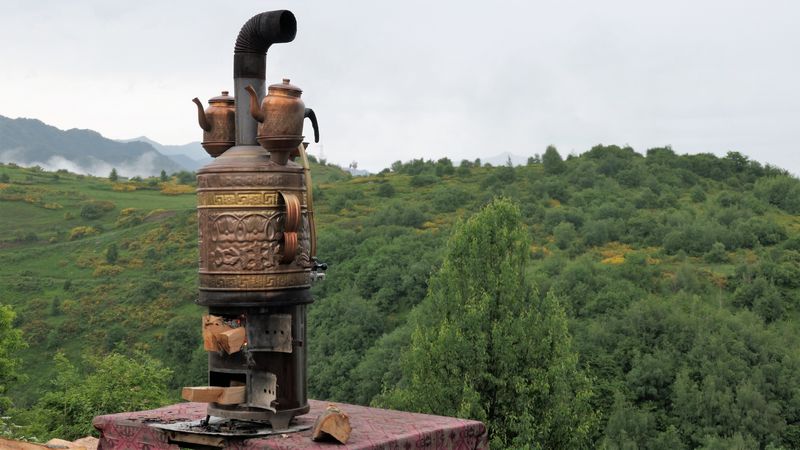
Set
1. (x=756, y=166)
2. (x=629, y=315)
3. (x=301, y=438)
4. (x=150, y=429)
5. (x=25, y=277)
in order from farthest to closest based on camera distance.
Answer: (x=756, y=166) → (x=25, y=277) → (x=629, y=315) → (x=150, y=429) → (x=301, y=438)

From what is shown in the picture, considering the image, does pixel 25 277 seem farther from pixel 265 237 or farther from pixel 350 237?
→ pixel 265 237

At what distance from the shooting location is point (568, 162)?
255 ft

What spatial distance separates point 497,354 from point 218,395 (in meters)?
8.89

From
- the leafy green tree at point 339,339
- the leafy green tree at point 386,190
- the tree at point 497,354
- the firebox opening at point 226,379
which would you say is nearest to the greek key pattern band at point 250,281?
the firebox opening at point 226,379

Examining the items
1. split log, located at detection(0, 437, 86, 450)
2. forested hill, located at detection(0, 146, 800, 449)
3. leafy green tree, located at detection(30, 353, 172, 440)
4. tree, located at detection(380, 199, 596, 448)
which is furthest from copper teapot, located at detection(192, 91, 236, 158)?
leafy green tree, located at detection(30, 353, 172, 440)

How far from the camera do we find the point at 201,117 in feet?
23.6

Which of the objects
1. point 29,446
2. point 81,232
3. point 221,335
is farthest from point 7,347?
point 81,232

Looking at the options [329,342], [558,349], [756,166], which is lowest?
[329,342]

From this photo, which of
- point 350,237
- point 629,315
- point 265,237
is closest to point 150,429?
point 265,237

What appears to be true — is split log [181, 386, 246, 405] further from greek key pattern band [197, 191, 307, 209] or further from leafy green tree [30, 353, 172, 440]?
leafy green tree [30, 353, 172, 440]

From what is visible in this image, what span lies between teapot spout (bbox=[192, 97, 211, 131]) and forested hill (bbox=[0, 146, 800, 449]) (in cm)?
828

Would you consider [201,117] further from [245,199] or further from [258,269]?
[258,269]

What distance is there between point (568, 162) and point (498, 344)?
64.0m

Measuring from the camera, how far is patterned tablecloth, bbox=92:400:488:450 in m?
6.44
